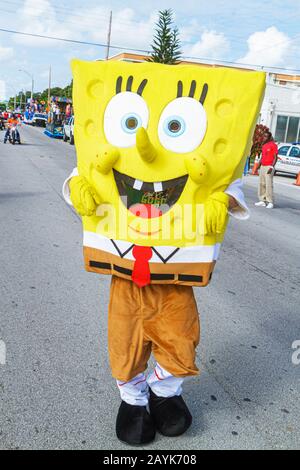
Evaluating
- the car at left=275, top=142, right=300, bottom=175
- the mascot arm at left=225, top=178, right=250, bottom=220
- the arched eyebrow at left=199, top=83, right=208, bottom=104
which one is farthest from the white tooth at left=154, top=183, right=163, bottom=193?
the car at left=275, top=142, right=300, bottom=175

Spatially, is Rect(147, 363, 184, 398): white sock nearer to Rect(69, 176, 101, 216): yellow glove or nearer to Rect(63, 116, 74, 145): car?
Rect(69, 176, 101, 216): yellow glove

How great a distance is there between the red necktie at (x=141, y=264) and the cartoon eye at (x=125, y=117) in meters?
0.50

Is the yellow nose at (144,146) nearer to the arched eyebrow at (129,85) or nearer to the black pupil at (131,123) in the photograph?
the black pupil at (131,123)

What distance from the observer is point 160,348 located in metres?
2.47

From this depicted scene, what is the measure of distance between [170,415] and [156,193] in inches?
44.9

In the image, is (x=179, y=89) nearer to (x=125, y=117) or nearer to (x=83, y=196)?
(x=125, y=117)

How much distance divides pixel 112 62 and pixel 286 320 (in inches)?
109

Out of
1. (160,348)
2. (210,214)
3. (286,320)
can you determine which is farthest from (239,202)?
(286,320)

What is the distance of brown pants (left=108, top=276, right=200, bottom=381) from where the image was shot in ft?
7.95

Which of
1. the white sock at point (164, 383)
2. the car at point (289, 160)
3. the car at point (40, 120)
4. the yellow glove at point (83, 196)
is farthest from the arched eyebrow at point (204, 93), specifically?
the car at point (40, 120)

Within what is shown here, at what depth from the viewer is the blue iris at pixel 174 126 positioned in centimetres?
231

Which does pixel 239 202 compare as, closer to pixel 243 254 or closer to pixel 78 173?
pixel 78 173

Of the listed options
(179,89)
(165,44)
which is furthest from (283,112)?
(179,89)

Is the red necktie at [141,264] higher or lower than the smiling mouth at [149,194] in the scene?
lower
